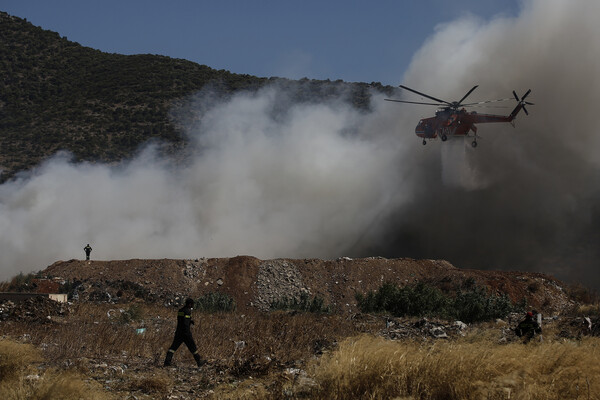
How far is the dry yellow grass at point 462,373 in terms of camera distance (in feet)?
33.1

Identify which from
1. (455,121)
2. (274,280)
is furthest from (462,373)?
(455,121)

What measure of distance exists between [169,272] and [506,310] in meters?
19.9

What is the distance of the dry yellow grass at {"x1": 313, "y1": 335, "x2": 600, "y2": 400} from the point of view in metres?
10.1

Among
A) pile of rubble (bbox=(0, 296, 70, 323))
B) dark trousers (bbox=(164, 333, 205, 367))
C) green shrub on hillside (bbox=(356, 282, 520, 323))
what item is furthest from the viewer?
green shrub on hillside (bbox=(356, 282, 520, 323))

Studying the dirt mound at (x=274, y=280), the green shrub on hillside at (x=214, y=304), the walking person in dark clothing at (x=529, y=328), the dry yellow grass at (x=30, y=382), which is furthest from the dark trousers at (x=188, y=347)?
the dirt mound at (x=274, y=280)

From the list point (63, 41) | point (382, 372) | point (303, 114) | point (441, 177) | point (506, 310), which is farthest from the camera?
point (63, 41)

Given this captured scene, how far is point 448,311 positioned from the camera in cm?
3098

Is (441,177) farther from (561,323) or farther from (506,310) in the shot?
(561,323)

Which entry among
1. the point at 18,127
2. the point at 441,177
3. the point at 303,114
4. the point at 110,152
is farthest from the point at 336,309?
the point at 18,127

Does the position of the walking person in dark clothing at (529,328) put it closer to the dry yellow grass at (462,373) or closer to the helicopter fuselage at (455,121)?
the dry yellow grass at (462,373)

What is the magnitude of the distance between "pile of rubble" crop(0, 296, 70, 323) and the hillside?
56283 millimetres

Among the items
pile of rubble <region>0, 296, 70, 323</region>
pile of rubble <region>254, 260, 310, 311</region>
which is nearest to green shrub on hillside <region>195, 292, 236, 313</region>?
pile of rubble <region>254, 260, 310, 311</region>

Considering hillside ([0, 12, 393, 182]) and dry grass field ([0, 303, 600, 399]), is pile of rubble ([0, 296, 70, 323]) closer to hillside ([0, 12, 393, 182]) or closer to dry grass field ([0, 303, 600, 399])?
dry grass field ([0, 303, 600, 399])

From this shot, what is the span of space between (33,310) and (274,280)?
1763 centimetres
